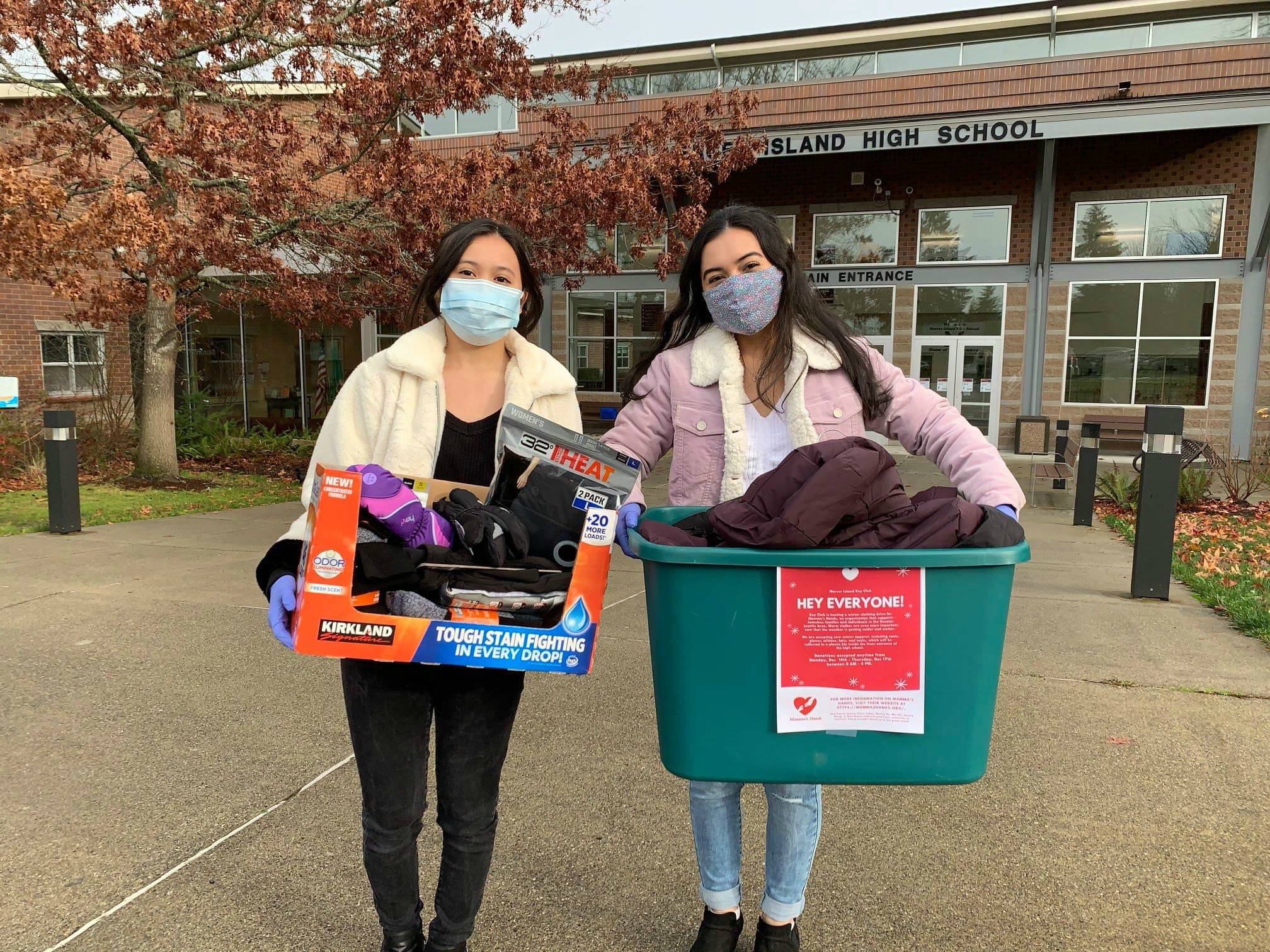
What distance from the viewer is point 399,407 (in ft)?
7.24

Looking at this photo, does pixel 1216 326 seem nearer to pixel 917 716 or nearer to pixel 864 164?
pixel 864 164

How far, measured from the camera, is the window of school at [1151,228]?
17.1 meters

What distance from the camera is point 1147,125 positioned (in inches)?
616

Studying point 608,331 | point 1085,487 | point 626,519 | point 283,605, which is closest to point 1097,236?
point 608,331

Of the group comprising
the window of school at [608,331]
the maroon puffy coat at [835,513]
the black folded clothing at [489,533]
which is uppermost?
the window of school at [608,331]

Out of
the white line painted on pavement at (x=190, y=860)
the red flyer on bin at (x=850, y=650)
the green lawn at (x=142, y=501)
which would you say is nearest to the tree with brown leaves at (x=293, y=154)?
the green lawn at (x=142, y=501)

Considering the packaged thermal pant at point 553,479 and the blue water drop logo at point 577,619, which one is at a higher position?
the packaged thermal pant at point 553,479

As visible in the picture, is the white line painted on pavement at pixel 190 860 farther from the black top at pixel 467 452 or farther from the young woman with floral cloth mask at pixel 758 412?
the young woman with floral cloth mask at pixel 758 412

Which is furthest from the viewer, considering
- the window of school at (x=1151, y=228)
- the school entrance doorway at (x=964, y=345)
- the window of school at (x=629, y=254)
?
the window of school at (x=629, y=254)

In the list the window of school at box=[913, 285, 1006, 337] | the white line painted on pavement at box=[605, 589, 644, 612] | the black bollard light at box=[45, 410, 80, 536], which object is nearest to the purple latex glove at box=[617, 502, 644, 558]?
the white line painted on pavement at box=[605, 589, 644, 612]

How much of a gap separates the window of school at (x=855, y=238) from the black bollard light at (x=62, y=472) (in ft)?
49.9

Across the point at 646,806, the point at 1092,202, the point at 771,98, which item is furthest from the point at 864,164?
the point at 646,806

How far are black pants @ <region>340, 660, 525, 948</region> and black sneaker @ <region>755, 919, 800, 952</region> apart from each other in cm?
72

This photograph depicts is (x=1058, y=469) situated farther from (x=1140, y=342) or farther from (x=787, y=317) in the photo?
(x=787, y=317)
